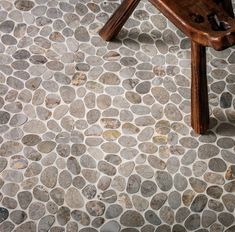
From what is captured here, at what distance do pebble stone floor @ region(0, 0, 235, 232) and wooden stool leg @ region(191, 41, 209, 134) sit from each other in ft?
0.19

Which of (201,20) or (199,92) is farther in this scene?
(199,92)

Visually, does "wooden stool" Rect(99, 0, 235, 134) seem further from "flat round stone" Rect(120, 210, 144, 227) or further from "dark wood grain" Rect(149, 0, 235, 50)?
"flat round stone" Rect(120, 210, 144, 227)

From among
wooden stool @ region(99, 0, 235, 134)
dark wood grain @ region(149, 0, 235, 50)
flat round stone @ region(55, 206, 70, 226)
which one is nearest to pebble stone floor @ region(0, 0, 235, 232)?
flat round stone @ region(55, 206, 70, 226)

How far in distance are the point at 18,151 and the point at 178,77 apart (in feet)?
2.30

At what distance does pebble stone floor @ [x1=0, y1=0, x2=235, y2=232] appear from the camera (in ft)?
4.52

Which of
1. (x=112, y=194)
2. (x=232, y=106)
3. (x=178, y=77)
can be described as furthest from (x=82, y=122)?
(x=232, y=106)

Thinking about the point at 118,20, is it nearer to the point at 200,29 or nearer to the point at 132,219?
the point at 200,29

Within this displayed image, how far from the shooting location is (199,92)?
1434mm

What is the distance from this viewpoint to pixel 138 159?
1.47m

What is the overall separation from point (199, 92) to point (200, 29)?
27 cm

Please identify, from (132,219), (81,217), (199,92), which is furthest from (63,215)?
(199,92)

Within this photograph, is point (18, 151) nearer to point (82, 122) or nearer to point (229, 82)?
point (82, 122)

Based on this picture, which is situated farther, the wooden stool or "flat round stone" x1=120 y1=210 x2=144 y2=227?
"flat round stone" x1=120 y1=210 x2=144 y2=227

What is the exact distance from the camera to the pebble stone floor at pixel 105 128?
1.38 meters
